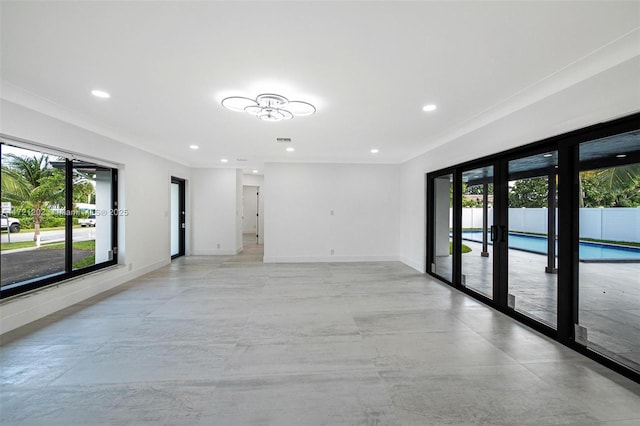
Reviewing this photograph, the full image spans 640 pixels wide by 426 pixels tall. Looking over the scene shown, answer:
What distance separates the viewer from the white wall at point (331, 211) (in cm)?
726

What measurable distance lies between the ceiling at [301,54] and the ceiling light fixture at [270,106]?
94 mm

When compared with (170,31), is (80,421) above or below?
below

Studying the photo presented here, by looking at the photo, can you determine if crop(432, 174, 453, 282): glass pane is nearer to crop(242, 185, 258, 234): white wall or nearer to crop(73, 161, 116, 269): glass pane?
crop(73, 161, 116, 269): glass pane

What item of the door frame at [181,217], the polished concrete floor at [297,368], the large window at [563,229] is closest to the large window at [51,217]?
the polished concrete floor at [297,368]

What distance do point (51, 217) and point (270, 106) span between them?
→ 360 centimetres

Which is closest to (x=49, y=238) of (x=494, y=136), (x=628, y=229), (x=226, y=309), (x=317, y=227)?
(x=226, y=309)

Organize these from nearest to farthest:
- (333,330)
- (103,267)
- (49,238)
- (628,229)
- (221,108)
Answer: (628,229) → (333,330) → (221,108) → (49,238) → (103,267)

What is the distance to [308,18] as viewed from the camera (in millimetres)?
1886

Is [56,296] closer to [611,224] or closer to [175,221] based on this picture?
[175,221]

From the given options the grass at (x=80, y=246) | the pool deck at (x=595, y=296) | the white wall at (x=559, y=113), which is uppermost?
the white wall at (x=559, y=113)

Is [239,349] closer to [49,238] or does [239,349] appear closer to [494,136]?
[49,238]

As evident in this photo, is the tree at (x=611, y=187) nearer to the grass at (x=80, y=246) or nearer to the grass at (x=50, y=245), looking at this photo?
the grass at (x=50, y=245)

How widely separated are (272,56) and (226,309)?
128 inches

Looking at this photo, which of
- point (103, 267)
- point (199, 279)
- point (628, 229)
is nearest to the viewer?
point (628, 229)
